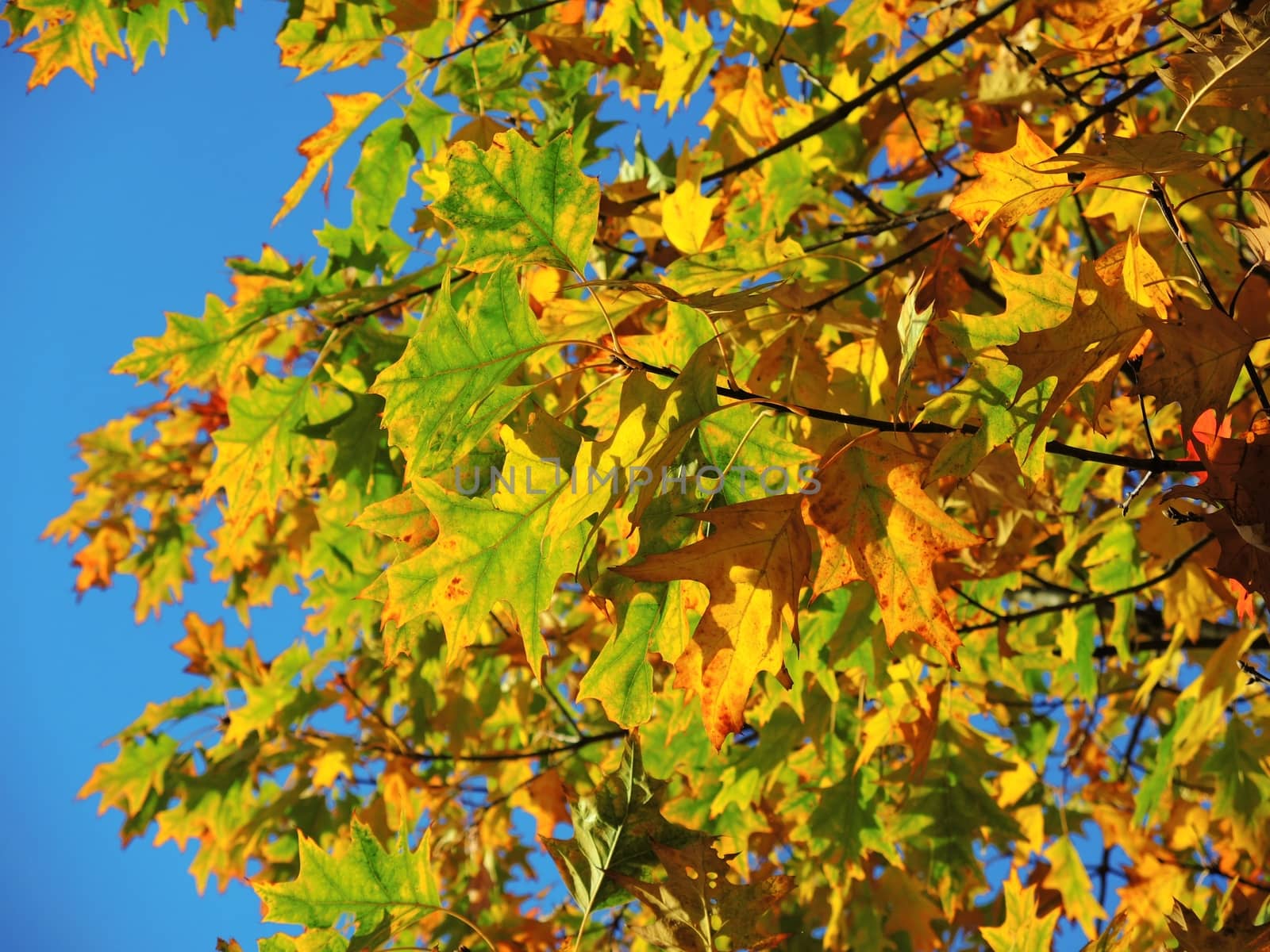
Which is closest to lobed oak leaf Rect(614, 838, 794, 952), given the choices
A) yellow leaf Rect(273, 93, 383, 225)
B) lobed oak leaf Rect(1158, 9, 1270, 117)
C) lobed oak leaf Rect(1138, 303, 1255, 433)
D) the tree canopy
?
the tree canopy

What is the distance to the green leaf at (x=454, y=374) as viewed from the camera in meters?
1.33

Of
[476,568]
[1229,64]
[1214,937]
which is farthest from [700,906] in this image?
[1229,64]

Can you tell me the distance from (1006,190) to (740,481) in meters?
0.56

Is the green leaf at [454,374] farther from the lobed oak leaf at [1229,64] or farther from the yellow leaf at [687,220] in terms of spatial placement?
the lobed oak leaf at [1229,64]

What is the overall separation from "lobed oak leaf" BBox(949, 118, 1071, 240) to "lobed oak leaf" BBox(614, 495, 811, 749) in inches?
19.4

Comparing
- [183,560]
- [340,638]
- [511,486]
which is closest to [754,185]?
[511,486]

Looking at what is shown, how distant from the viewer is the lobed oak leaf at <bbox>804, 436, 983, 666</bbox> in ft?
Result: 4.41

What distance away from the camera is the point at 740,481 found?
1.47 metres

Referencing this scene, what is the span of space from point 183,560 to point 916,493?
444cm

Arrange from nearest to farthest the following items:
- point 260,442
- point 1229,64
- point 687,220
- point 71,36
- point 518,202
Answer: point 1229,64 → point 518,202 → point 687,220 → point 260,442 → point 71,36

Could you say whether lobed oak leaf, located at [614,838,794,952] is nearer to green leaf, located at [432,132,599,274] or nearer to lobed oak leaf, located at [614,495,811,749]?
lobed oak leaf, located at [614,495,811,749]

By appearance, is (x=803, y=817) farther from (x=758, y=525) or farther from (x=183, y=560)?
(x=183, y=560)

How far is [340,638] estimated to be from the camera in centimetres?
367

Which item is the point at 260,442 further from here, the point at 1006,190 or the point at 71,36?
the point at 1006,190
